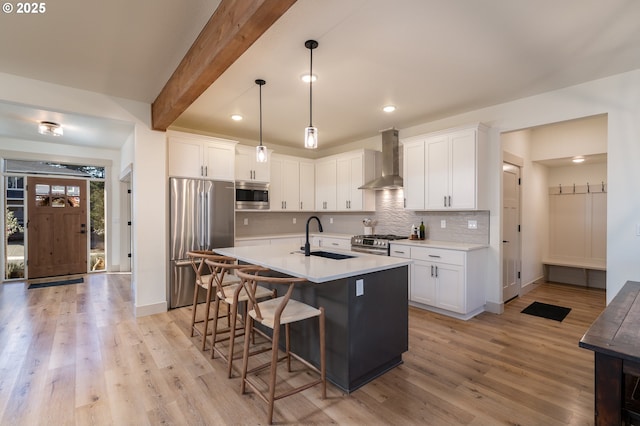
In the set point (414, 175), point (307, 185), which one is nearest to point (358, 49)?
point (414, 175)

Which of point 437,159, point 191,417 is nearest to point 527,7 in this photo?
point 437,159

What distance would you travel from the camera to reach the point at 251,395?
2172 millimetres

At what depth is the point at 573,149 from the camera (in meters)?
4.66

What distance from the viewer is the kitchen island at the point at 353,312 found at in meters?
2.17

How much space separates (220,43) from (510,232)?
437 centimetres

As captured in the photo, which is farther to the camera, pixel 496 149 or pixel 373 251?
pixel 373 251

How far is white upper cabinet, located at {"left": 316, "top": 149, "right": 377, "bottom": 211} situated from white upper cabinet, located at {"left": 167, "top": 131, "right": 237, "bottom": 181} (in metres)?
1.87

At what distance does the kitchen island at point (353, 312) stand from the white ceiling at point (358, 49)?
1748 mm

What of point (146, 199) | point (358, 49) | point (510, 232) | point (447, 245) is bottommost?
point (447, 245)

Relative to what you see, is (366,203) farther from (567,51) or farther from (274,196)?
(567,51)

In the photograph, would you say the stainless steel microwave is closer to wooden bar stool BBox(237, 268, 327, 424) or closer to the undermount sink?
the undermount sink

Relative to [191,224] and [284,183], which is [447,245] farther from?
[191,224]

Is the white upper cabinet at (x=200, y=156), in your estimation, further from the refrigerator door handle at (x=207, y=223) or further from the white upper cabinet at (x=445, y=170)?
the white upper cabinet at (x=445, y=170)

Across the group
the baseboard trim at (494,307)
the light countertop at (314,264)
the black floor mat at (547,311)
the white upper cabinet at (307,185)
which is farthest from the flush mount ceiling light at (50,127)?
the black floor mat at (547,311)
